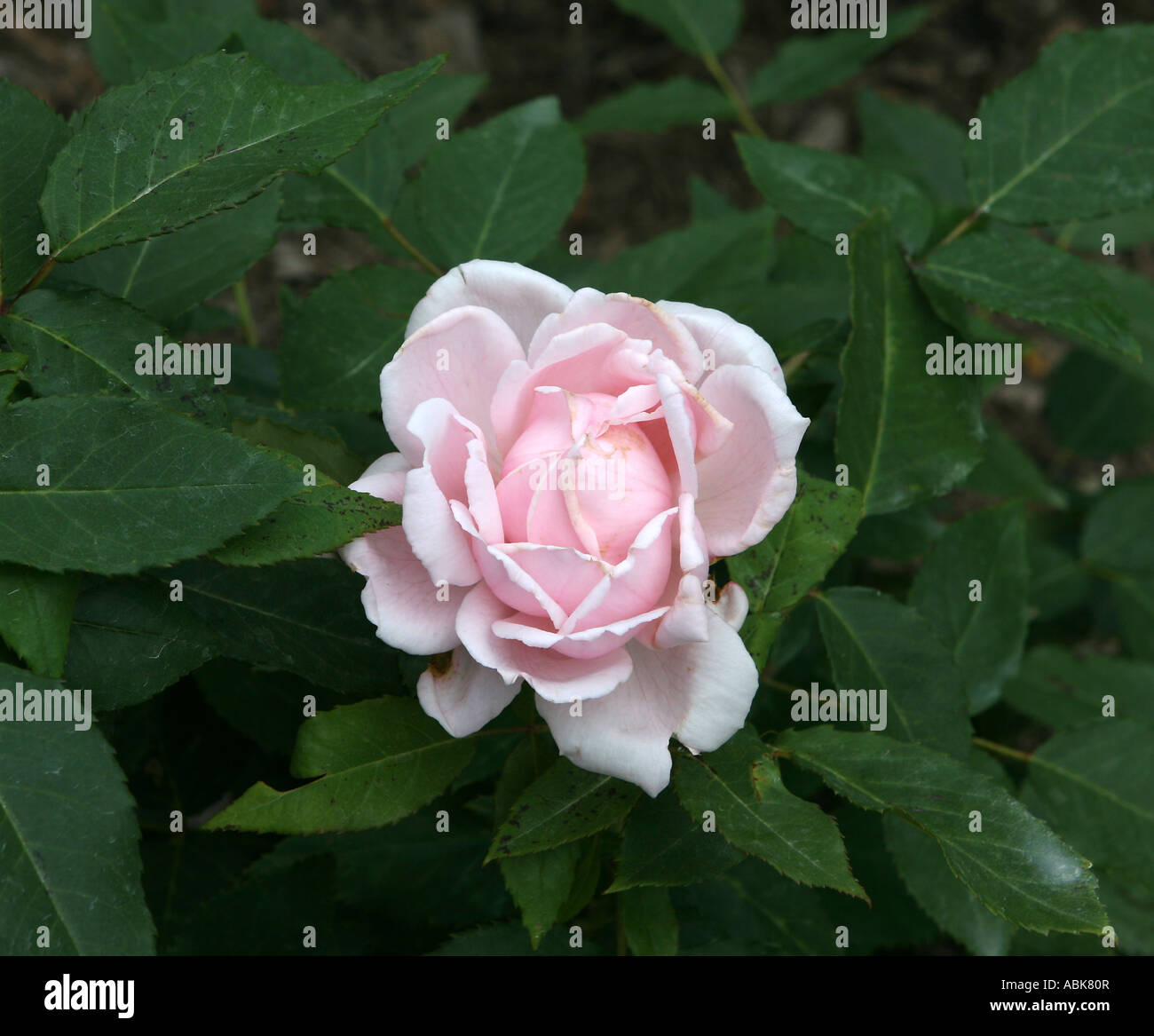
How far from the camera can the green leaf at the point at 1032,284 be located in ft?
3.70

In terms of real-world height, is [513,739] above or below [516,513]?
below

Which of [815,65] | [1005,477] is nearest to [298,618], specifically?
[1005,477]

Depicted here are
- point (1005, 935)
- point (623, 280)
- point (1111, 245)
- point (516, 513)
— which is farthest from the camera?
point (1111, 245)

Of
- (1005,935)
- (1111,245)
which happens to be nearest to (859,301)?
(1005,935)

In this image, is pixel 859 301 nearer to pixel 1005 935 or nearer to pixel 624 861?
pixel 624 861

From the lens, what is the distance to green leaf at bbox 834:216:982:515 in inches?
44.7

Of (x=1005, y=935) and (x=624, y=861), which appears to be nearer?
(x=624, y=861)

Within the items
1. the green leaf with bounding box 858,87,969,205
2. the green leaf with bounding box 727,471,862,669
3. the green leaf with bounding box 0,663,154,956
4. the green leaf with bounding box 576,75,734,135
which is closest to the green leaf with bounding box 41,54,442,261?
the green leaf with bounding box 0,663,154,956

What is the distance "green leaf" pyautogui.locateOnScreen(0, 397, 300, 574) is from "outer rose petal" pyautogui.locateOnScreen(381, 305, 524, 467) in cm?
9

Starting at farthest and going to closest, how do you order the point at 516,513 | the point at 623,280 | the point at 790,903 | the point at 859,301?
the point at 623,280 → the point at 790,903 → the point at 859,301 → the point at 516,513

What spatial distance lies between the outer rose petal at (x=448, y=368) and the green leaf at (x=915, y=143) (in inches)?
51.0

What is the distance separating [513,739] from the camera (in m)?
1.18

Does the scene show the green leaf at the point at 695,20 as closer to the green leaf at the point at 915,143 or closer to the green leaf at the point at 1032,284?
the green leaf at the point at 915,143
